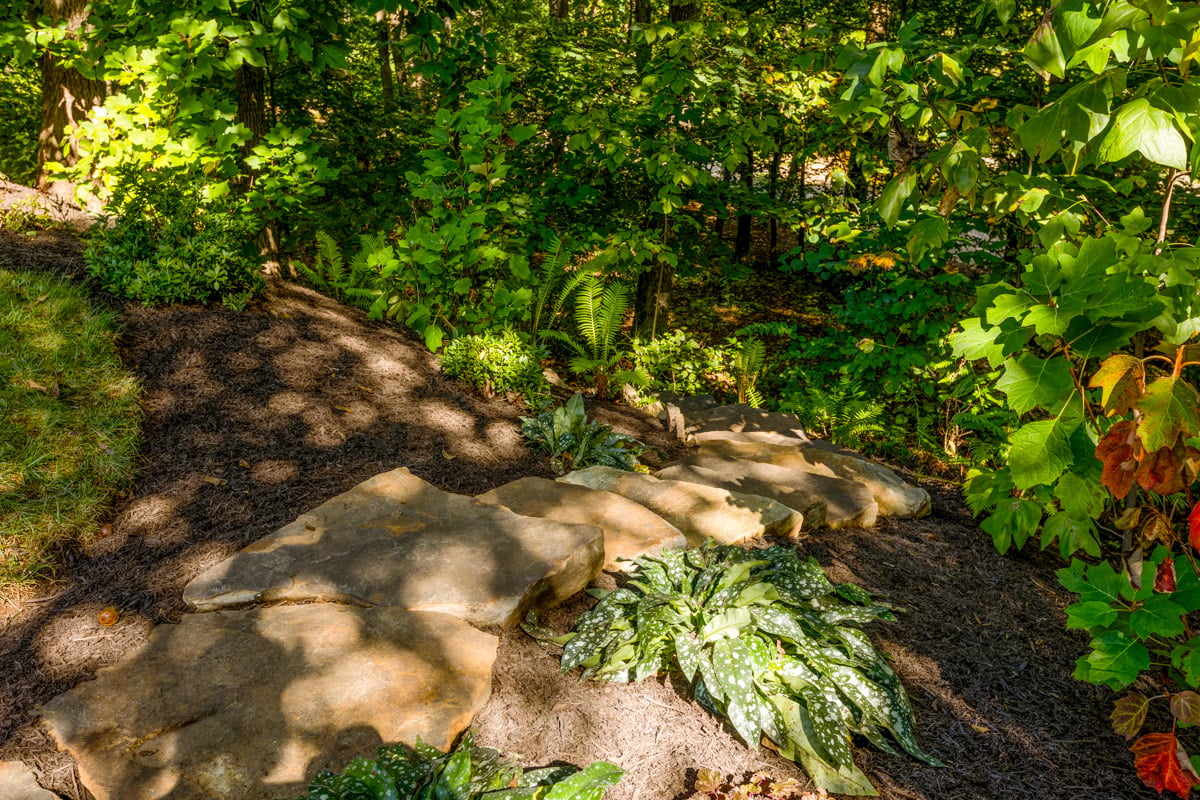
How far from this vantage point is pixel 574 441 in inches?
177

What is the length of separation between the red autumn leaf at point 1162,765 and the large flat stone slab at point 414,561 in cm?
197

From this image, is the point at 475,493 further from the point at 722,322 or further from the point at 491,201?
the point at 722,322

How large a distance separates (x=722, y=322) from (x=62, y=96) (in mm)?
8922

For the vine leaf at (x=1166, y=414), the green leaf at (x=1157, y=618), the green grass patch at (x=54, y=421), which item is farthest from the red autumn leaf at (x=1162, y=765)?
the green grass patch at (x=54, y=421)

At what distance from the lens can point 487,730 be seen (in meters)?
2.38

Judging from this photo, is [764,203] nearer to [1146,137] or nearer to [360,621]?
[1146,137]

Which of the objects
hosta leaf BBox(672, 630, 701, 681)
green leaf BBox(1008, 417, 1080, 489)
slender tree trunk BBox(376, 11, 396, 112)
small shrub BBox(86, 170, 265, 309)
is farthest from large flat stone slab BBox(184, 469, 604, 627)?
slender tree trunk BBox(376, 11, 396, 112)

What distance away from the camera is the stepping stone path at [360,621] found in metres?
2.12

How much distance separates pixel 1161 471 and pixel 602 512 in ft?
7.60

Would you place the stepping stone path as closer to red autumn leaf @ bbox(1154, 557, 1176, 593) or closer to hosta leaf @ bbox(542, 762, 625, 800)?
hosta leaf @ bbox(542, 762, 625, 800)

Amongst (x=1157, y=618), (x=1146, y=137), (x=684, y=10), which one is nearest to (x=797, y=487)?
(x=1157, y=618)

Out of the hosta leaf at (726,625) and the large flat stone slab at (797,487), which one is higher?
the hosta leaf at (726,625)

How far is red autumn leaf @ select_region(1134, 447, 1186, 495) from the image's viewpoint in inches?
76.5

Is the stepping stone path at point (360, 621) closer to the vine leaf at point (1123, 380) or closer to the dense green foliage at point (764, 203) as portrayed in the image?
the dense green foliage at point (764, 203)
